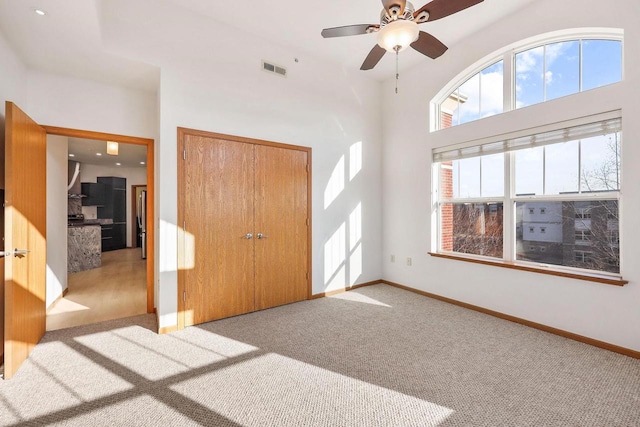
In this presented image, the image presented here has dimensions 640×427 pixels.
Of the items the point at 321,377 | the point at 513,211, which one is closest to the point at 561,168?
the point at 513,211

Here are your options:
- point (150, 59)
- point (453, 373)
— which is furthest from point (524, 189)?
point (150, 59)

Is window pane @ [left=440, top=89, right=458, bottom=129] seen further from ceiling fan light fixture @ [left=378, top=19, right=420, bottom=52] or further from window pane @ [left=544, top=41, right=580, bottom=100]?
ceiling fan light fixture @ [left=378, top=19, right=420, bottom=52]

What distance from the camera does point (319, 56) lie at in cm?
419

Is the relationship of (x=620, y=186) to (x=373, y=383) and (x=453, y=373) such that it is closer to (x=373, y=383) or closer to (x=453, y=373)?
(x=453, y=373)

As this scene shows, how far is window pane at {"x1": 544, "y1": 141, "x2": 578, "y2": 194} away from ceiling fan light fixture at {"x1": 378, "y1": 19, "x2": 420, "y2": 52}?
2.12 meters

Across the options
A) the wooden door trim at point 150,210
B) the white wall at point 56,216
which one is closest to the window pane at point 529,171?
the wooden door trim at point 150,210

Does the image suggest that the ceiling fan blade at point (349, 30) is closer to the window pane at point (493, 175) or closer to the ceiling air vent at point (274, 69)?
the ceiling air vent at point (274, 69)

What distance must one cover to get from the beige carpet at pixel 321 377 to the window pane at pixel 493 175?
1559 mm

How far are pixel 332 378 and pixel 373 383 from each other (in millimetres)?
305

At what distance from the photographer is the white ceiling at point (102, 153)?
19.7 feet

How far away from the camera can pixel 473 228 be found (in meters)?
3.94

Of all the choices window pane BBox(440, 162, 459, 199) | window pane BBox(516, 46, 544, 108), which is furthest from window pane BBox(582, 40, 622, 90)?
window pane BBox(440, 162, 459, 199)

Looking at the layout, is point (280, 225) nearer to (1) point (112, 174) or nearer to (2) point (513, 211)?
(2) point (513, 211)

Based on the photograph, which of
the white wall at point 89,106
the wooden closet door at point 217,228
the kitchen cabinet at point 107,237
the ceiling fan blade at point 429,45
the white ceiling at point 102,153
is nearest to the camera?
the ceiling fan blade at point 429,45
